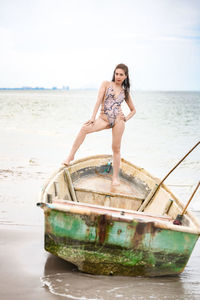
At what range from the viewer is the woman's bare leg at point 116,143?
4898 millimetres

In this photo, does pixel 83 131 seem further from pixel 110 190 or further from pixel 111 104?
pixel 110 190

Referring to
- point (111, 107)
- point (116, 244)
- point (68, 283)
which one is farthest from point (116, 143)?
point (68, 283)

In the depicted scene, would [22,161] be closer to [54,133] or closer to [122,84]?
[122,84]

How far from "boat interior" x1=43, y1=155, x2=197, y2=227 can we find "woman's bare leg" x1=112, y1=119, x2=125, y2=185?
0.51 feet

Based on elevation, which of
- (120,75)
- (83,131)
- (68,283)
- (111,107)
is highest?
(120,75)

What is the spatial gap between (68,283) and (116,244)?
1.88 ft

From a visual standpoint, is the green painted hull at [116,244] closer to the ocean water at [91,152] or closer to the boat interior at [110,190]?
the ocean water at [91,152]

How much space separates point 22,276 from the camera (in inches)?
129

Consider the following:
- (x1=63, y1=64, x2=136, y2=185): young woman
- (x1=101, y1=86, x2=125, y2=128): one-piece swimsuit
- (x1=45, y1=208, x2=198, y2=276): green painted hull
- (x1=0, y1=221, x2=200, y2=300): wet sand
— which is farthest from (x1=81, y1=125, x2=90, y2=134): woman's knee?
(x1=45, y1=208, x2=198, y2=276): green painted hull

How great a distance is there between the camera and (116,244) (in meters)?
3.08

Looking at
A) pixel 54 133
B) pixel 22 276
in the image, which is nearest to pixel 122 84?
pixel 22 276

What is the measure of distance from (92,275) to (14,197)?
3007 millimetres

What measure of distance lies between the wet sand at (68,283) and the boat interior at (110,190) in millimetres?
604

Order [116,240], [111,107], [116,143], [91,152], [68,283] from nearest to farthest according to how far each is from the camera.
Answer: [116,240]
[68,283]
[111,107]
[116,143]
[91,152]
